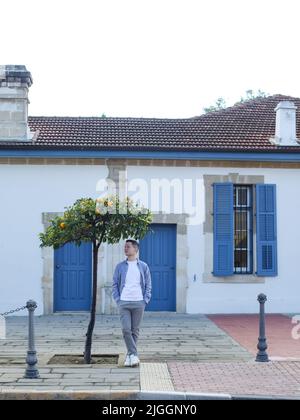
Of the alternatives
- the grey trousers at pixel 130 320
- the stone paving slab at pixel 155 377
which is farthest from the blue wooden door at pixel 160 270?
the stone paving slab at pixel 155 377

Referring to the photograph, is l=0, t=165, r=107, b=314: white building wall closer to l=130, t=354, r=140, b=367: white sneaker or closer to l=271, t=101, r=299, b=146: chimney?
l=271, t=101, r=299, b=146: chimney

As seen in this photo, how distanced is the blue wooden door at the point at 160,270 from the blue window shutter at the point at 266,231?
197 centimetres

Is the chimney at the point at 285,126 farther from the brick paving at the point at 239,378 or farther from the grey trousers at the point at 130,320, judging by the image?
the grey trousers at the point at 130,320

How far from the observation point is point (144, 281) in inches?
331

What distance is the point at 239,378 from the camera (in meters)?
7.34

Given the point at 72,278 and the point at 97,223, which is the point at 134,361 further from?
the point at 72,278

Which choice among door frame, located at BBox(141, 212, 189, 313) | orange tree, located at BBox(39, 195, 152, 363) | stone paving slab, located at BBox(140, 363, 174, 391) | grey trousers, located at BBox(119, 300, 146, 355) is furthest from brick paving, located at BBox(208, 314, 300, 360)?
orange tree, located at BBox(39, 195, 152, 363)

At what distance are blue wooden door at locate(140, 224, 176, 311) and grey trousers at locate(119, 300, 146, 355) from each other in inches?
217

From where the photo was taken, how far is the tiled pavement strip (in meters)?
6.93

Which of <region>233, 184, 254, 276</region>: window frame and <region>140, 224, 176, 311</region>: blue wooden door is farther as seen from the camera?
<region>233, 184, 254, 276</region>: window frame

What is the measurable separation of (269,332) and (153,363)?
3671mm
